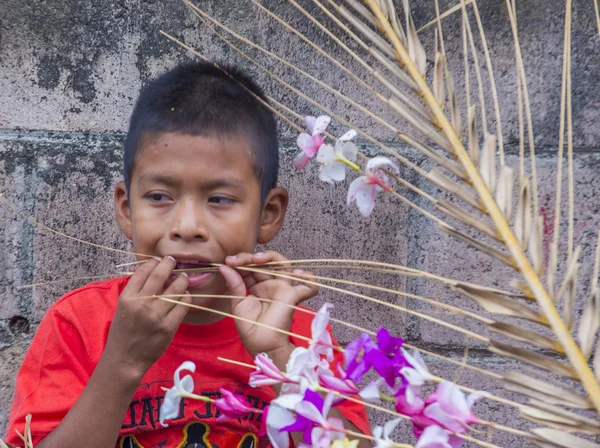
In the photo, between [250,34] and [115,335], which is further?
[250,34]

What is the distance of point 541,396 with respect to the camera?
0.50m

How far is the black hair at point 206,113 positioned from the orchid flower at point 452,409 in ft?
2.27

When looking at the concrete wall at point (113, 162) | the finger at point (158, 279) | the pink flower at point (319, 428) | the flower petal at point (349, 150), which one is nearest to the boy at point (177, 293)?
the finger at point (158, 279)

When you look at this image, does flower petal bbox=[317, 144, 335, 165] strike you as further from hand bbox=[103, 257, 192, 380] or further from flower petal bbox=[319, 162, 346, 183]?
hand bbox=[103, 257, 192, 380]

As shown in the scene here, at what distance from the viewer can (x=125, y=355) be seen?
1.03 m

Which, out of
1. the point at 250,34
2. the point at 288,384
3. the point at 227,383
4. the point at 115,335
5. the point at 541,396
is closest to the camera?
the point at 541,396

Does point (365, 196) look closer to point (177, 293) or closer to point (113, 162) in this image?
point (177, 293)

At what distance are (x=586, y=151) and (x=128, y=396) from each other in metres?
0.89

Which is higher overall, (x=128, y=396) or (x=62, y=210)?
(x=62, y=210)

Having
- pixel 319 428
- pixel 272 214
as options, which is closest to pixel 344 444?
pixel 319 428

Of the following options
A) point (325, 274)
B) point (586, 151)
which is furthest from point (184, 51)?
point (586, 151)

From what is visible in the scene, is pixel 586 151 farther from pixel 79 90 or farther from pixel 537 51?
pixel 79 90

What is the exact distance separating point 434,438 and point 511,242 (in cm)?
16

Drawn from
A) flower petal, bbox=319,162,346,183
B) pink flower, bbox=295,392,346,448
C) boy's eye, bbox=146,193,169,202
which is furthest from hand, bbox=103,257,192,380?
pink flower, bbox=295,392,346,448
